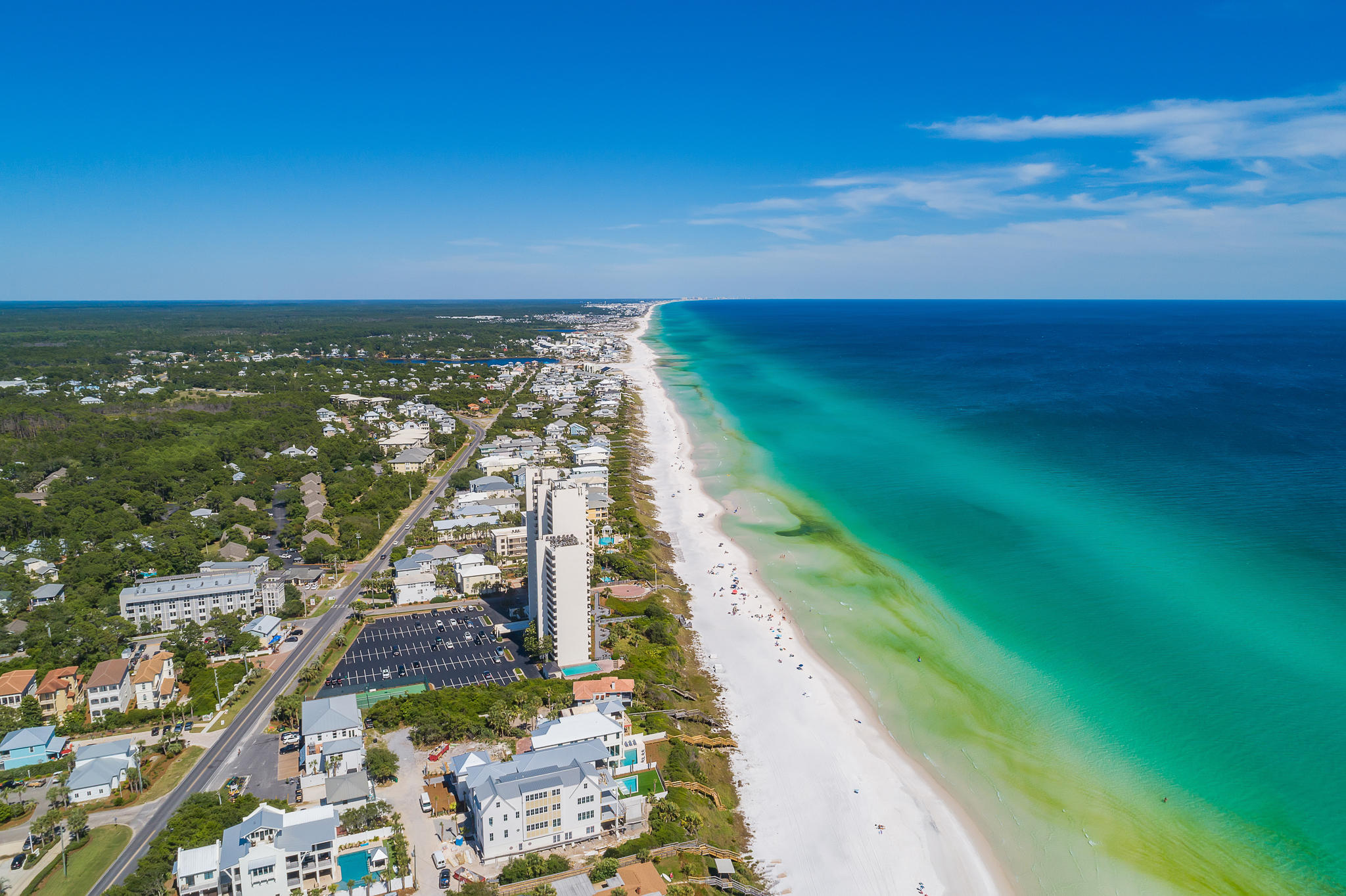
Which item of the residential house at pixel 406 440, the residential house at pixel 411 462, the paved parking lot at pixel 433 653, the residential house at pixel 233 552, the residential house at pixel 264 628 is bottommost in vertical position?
the paved parking lot at pixel 433 653

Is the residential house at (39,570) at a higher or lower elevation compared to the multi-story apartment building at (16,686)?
higher

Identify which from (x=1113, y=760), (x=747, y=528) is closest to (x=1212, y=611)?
(x=1113, y=760)

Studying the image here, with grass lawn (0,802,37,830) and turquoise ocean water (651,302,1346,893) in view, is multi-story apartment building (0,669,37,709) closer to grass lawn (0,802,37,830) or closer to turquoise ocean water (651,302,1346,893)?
grass lawn (0,802,37,830)

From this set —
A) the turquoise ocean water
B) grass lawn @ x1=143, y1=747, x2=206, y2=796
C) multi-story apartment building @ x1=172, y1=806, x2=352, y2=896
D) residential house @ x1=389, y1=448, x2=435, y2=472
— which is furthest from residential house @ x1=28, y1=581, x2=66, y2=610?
the turquoise ocean water

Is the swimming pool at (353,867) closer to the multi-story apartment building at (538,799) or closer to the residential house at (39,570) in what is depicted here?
the multi-story apartment building at (538,799)

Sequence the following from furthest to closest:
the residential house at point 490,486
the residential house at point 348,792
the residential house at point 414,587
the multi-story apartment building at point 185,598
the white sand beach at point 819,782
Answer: the residential house at point 490,486 → the residential house at point 414,587 → the multi-story apartment building at point 185,598 → the residential house at point 348,792 → the white sand beach at point 819,782

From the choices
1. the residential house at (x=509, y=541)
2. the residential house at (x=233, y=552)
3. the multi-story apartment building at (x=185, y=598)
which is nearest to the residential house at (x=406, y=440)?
the residential house at (x=233, y=552)

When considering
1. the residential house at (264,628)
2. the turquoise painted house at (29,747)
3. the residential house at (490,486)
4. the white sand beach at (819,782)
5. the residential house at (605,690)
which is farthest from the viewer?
the residential house at (490,486)

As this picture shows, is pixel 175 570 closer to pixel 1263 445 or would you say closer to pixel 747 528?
pixel 747 528
